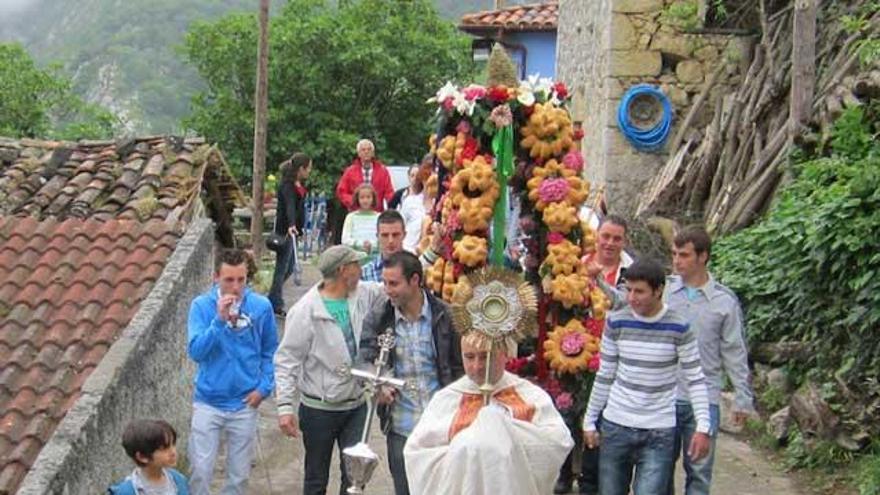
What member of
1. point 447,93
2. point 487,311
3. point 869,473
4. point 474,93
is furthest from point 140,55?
point 487,311

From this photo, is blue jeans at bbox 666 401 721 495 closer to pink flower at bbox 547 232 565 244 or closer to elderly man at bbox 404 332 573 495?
pink flower at bbox 547 232 565 244

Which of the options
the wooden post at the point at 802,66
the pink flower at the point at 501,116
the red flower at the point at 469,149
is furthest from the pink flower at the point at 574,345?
the wooden post at the point at 802,66

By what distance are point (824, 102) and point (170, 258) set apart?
586cm

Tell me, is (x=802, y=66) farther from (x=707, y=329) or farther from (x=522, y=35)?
(x=522, y=35)

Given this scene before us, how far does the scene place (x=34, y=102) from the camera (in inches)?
1427

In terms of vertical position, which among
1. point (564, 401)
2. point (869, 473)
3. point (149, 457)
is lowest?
point (869, 473)

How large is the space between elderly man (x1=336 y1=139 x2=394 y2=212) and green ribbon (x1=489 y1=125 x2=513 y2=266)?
412cm

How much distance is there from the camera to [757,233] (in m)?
9.95

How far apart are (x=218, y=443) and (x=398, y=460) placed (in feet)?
3.84

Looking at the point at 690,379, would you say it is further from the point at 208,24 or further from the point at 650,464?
the point at 208,24

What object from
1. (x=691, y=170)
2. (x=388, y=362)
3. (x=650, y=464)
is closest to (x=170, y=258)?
(x=388, y=362)

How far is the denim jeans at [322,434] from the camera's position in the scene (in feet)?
20.1

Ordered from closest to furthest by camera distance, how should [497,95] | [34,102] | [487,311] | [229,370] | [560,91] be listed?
[487,311]
[229,370]
[497,95]
[560,91]
[34,102]

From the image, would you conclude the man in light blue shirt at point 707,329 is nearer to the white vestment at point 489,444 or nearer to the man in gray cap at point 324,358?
the man in gray cap at point 324,358
